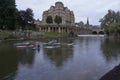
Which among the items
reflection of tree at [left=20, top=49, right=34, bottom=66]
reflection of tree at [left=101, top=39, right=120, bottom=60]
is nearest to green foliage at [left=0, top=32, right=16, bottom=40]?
reflection of tree at [left=101, top=39, right=120, bottom=60]

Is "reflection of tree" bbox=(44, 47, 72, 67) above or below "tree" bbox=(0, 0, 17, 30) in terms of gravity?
below

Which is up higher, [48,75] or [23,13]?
[23,13]

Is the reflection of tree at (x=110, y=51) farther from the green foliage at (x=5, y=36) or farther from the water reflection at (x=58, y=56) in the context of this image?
the green foliage at (x=5, y=36)

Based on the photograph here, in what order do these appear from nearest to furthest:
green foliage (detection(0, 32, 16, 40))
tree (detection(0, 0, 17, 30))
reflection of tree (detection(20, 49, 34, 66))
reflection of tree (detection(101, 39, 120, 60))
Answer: reflection of tree (detection(20, 49, 34, 66)), reflection of tree (detection(101, 39, 120, 60)), tree (detection(0, 0, 17, 30)), green foliage (detection(0, 32, 16, 40))

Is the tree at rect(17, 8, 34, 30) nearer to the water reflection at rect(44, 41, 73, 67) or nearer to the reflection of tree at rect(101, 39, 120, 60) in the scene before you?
the reflection of tree at rect(101, 39, 120, 60)

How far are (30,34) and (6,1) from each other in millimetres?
32105

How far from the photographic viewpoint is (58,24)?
198 m

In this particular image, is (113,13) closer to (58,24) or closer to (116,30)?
(116,30)

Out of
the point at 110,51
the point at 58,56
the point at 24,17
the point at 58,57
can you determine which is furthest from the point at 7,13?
the point at 58,57

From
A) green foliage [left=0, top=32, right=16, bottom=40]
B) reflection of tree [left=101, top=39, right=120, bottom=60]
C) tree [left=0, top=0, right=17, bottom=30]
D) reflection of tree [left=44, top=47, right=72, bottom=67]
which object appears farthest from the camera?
green foliage [left=0, top=32, right=16, bottom=40]

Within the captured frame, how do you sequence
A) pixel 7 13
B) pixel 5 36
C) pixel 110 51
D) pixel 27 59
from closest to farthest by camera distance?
pixel 27 59, pixel 110 51, pixel 7 13, pixel 5 36

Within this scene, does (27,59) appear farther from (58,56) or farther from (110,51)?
(110,51)

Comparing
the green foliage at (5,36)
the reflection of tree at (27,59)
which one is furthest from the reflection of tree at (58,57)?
the green foliage at (5,36)

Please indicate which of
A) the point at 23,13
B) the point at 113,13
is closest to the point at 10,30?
the point at 23,13
